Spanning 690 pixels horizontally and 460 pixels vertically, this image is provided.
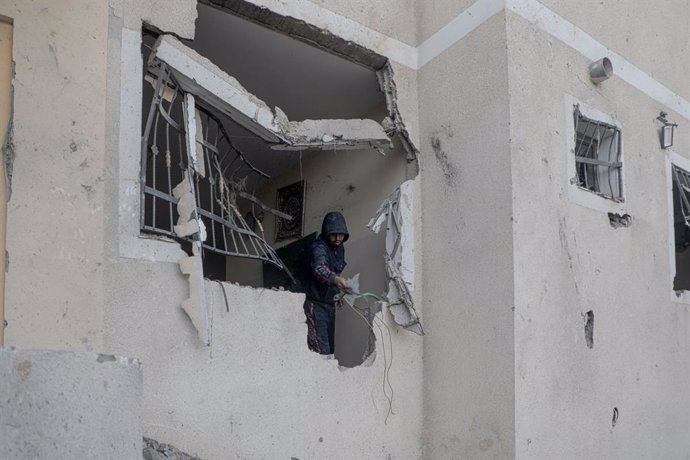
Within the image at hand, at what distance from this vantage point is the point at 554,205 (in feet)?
19.5

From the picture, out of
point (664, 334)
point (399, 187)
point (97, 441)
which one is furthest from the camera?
point (664, 334)

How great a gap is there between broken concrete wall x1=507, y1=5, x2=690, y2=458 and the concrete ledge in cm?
343

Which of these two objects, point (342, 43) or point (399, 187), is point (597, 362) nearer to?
point (399, 187)

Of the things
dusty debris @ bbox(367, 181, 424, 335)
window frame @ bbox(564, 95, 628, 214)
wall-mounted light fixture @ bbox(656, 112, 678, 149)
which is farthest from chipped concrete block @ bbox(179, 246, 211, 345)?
wall-mounted light fixture @ bbox(656, 112, 678, 149)

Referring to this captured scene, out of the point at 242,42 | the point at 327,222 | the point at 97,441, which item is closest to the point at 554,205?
the point at 327,222

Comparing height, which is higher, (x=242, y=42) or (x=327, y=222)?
(x=242, y=42)

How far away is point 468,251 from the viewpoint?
5.92 m

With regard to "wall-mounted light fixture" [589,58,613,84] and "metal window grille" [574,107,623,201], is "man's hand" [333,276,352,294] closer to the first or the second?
"metal window grille" [574,107,623,201]

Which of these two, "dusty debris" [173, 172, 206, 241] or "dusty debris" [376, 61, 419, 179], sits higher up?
"dusty debris" [376, 61, 419, 179]

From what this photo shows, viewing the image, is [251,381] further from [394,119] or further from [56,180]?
[394,119]

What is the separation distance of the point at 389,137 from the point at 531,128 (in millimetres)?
1264

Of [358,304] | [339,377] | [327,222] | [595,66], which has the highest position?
[595,66]

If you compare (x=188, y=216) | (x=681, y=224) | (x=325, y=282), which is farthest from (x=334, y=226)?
(x=681, y=224)

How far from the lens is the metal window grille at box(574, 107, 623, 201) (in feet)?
21.6
